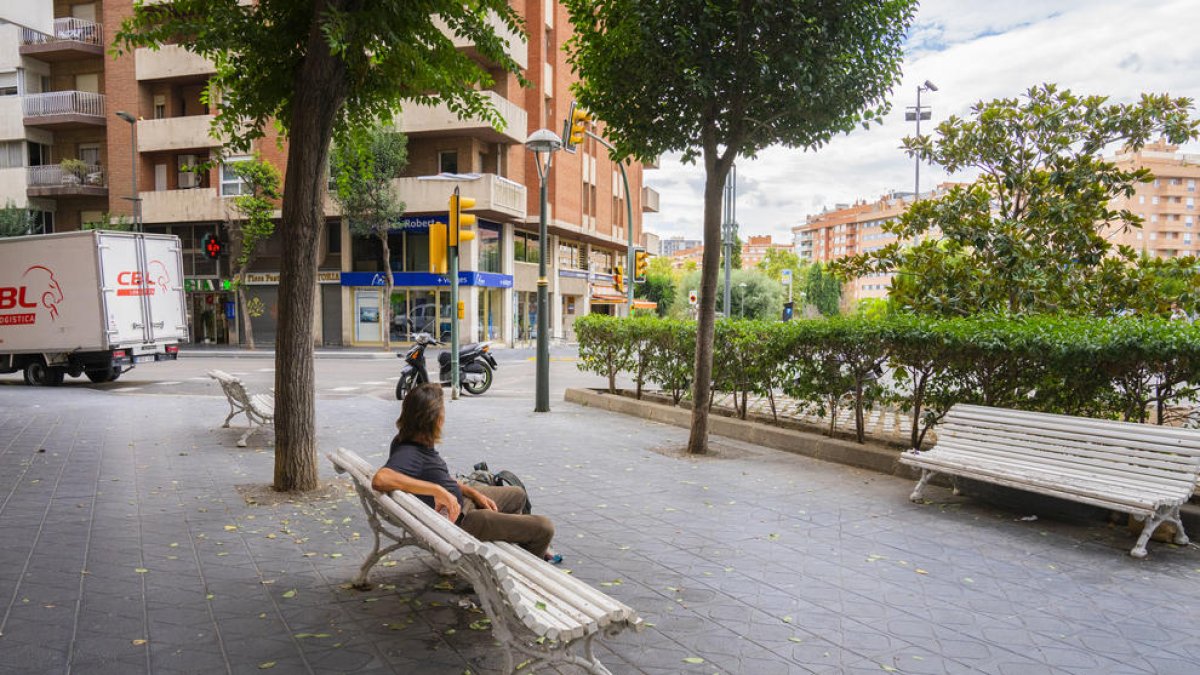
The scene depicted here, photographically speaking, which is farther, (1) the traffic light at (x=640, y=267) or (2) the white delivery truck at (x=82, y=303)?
(1) the traffic light at (x=640, y=267)

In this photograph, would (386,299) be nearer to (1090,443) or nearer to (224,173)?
(224,173)

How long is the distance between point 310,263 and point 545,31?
33.9 m

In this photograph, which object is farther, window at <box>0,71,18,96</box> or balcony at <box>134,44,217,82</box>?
window at <box>0,71,18,96</box>

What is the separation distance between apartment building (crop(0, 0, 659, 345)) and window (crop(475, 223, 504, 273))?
91 millimetres

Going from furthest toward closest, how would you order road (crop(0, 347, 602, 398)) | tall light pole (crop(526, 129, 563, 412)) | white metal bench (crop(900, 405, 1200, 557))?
road (crop(0, 347, 602, 398)) < tall light pole (crop(526, 129, 563, 412)) < white metal bench (crop(900, 405, 1200, 557))

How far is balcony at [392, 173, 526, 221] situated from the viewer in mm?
31359

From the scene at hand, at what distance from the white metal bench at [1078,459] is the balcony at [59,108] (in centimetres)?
4040

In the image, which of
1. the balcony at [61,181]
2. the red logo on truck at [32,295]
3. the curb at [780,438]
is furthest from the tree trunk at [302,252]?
the balcony at [61,181]

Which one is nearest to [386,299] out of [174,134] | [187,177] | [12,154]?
[174,134]

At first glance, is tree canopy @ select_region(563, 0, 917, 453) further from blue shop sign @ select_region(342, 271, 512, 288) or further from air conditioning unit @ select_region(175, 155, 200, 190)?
air conditioning unit @ select_region(175, 155, 200, 190)

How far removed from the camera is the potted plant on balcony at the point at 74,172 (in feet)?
116

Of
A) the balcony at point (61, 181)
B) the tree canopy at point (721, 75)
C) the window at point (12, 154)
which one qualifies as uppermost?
the window at point (12, 154)

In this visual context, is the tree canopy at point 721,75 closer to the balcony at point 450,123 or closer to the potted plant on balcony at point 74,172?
the balcony at point 450,123

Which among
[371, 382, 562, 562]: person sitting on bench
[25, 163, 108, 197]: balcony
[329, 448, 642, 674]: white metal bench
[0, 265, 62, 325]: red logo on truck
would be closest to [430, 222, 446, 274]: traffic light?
[0, 265, 62, 325]: red logo on truck
